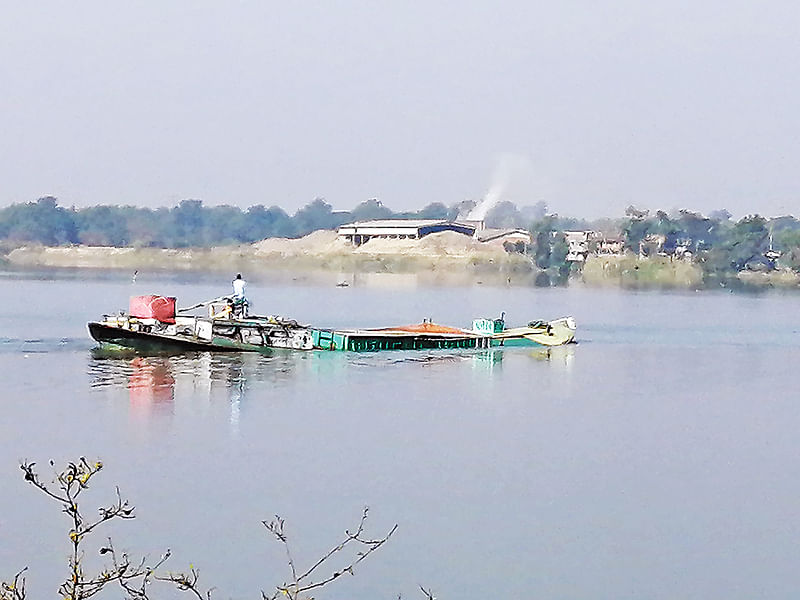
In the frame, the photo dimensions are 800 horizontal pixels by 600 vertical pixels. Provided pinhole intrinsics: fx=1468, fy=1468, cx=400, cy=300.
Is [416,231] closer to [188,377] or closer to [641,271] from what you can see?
[641,271]

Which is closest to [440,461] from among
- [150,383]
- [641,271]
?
[150,383]

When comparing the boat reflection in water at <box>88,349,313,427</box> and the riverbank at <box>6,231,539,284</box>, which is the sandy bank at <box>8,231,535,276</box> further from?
the boat reflection in water at <box>88,349,313,427</box>

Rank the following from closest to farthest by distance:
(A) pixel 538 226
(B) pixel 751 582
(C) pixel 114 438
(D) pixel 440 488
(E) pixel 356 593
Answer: (E) pixel 356 593, (B) pixel 751 582, (D) pixel 440 488, (C) pixel 114 438, (A) pixel 538 226

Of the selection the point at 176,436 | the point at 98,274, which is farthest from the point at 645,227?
the point at 176,436

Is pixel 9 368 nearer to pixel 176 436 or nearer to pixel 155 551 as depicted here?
pixel 176 436

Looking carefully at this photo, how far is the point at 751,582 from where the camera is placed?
10906 mm

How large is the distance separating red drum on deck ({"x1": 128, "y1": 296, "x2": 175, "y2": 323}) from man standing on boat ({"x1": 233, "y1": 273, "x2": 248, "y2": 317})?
42.0 inches

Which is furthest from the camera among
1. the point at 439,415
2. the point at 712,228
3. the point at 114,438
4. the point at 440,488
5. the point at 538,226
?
the point at 712,228

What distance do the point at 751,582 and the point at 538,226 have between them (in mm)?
63322

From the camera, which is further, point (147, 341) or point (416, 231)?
point (416, 231)

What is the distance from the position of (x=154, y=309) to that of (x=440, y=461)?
1021 centimetres

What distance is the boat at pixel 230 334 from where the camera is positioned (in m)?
24.0

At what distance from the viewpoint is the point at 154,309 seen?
79.8 ft

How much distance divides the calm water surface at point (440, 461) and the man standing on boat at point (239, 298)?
41.8 inches
